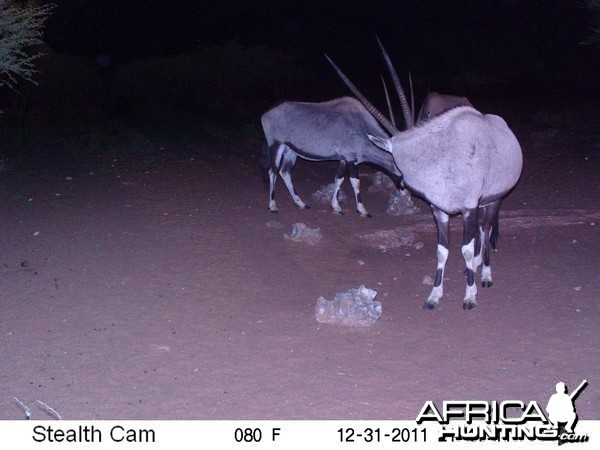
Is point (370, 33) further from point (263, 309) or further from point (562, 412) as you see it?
point (562, 412)

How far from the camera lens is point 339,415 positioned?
175 inches

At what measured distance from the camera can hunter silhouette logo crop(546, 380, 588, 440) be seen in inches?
160

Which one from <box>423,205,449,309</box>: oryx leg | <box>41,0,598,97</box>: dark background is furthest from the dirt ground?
<box>41,0,598,97</box>: dark background

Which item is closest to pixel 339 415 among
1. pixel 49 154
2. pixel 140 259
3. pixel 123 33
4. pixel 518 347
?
pixel 518 347

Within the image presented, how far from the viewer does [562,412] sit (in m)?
4.17

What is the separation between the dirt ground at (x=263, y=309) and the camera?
472cm

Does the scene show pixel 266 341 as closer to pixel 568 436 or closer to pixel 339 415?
pixel 339 415

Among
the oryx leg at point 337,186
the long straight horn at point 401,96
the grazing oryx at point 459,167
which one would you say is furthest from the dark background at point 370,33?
the grazing oryx at point 459,167

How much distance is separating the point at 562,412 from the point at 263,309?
2879mm

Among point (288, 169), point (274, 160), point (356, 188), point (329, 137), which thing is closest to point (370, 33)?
point (288, 169)

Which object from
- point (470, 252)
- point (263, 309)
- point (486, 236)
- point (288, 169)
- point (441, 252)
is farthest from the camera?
point (288, 169)

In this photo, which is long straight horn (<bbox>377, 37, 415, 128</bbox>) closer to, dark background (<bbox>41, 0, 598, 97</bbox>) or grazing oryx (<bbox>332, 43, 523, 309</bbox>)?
grazing oryx (<bbox>332, 43, 523, 309</bbox>)

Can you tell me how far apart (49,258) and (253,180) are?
483 cm

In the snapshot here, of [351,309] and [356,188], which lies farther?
[356,188]
